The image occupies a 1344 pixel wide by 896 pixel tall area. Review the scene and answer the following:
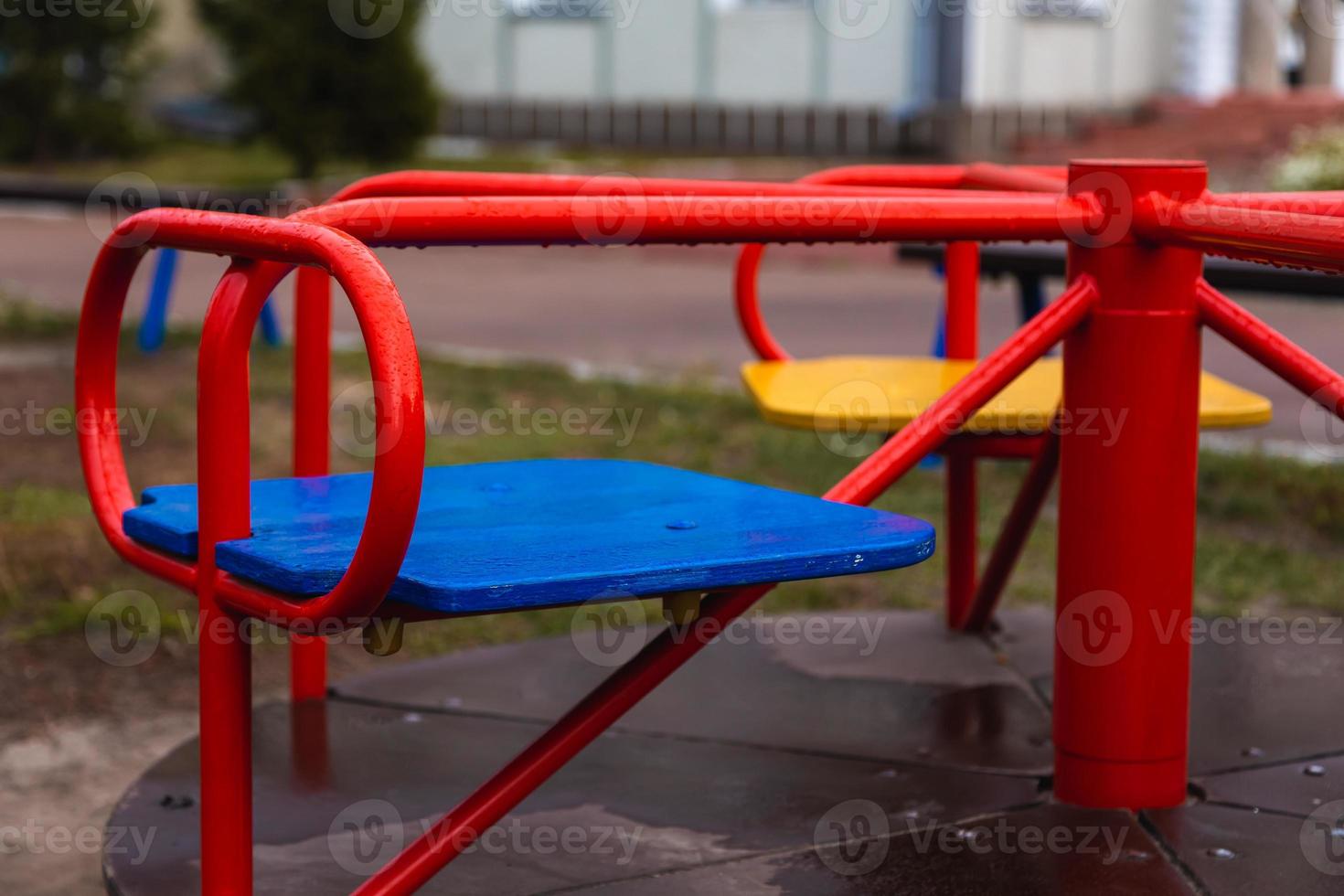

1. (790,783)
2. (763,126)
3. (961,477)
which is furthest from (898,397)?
(763,126)

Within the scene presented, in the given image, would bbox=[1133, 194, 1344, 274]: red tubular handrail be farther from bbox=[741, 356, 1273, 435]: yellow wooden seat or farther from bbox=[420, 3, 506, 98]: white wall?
bbox=[420, 3, 506, 98]: white wall

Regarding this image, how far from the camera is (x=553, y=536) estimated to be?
1.85m

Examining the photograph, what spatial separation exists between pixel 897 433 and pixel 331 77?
54.0ft

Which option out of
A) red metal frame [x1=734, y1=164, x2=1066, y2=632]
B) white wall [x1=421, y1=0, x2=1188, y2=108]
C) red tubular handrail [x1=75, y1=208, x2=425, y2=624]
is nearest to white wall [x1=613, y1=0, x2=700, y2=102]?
white wall [x1=421, y1=0, x2=1188, y2=108]

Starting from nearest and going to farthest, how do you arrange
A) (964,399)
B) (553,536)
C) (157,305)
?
1. (553,536)
2. (964,399)
3. (157,305)

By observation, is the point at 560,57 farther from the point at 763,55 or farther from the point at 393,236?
the point at 393,236

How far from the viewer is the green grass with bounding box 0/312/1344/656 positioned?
4.29 metres

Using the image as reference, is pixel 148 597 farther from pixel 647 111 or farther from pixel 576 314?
pixel 647 111

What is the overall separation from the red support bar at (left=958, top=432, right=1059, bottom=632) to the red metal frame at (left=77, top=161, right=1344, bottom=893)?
14.5 inches

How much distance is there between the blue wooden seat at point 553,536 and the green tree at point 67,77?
19.9 m

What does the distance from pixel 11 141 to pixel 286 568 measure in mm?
21649

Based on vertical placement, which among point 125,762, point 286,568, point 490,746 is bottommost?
point 125,762

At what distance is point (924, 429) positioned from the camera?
2037 millimetres

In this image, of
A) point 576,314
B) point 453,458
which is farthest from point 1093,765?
point 576,314
